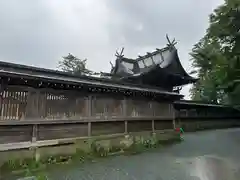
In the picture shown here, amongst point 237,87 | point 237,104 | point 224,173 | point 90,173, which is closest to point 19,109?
point 90,173

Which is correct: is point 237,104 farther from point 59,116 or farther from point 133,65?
point 59,116

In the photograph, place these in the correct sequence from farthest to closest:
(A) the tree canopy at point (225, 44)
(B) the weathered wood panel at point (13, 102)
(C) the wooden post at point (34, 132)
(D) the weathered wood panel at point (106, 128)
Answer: (A) the tree canopy at point (225, 44) → (D) the weathered wood panel at point (106, 128) → (C) the wooden post at point (34, 132) → (B) the weathered wood panel at point (13, 102)

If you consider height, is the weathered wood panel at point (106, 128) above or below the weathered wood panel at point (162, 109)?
below

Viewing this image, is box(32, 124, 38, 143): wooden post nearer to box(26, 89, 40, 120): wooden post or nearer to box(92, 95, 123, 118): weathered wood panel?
box(26, 89, 40, 120): wooden post

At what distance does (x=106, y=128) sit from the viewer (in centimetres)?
898

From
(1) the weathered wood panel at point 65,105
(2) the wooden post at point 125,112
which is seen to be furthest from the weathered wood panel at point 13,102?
(2) the wooden post at point 125,112

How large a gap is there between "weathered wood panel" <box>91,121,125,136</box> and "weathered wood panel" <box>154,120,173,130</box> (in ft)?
8.09

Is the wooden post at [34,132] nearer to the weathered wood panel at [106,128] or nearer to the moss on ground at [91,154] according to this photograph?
the moss on ground at [91,154]

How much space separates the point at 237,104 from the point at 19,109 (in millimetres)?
21417

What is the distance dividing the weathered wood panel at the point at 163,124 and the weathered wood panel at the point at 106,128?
97.1 inches

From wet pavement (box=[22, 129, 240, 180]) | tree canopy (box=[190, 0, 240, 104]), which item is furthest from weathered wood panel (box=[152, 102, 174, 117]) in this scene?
tree canopy (box=[190, 0, 240, 104])

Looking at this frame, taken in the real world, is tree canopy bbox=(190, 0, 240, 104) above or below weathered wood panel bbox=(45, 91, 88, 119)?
above

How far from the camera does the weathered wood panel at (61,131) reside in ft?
23.3

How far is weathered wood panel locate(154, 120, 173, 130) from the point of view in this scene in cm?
1124
